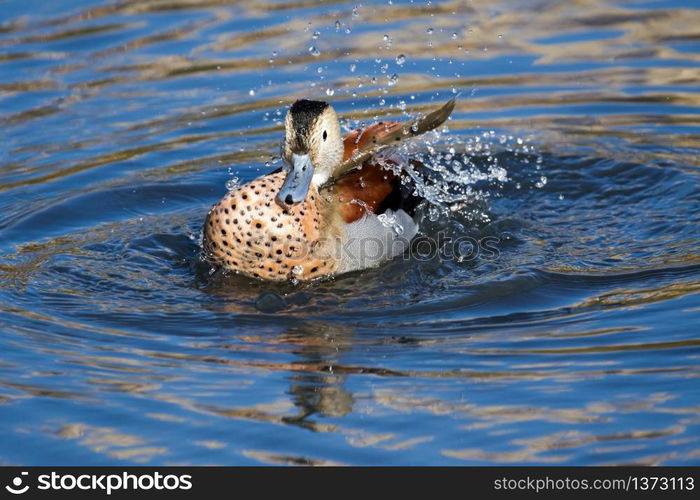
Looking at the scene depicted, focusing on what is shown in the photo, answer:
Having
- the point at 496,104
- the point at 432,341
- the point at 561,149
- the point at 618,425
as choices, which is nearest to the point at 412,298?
the point at 432,341

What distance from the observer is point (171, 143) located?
9.48m

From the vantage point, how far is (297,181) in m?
6.74

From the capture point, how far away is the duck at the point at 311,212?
268 inches

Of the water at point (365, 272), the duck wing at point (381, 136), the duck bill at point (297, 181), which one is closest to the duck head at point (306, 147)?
the duck bill at point (297, 181)

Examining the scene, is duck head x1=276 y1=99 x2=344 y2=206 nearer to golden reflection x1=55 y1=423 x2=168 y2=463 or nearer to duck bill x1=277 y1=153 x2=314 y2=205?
duck bill x1=277 y1=153 x2=314 y2=205

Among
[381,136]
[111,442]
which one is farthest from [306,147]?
[111,442]

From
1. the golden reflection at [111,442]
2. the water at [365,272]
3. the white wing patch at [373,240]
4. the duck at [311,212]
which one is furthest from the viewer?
the white wing patch at [373,240]

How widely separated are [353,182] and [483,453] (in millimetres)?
2850

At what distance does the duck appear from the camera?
682 centimetres

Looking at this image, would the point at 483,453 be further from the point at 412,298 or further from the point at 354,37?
the point at 354,37

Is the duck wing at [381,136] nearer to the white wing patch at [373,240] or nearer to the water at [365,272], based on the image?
the white wing patch at [373,240]

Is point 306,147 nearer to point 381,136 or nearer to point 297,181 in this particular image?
point 297,181

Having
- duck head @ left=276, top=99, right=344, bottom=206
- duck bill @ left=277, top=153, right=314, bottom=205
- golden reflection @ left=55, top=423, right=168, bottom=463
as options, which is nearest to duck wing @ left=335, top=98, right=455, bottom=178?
duck head @ left=276, top=99, right=344, bottom=206

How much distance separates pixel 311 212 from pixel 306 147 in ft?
1.24
